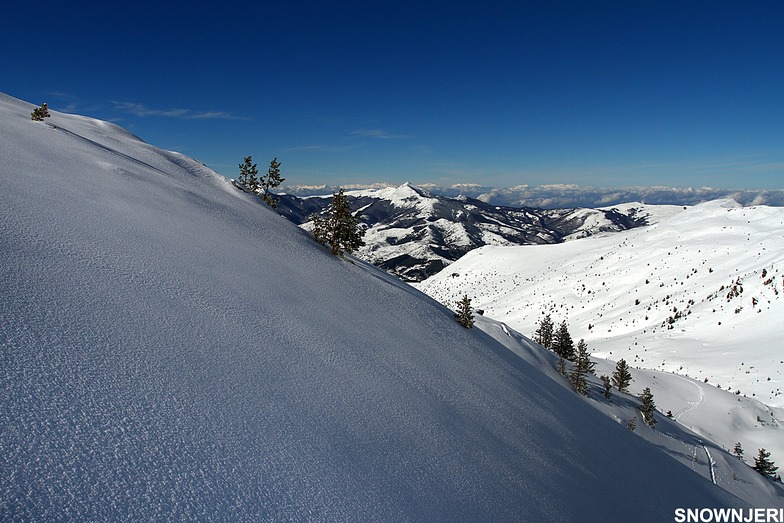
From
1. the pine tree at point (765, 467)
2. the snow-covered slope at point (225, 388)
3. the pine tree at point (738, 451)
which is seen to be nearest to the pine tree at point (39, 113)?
the snow-covered slope at point (225, 388)

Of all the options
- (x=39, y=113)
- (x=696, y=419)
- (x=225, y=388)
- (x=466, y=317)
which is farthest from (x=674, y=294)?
(x=39, y=113)

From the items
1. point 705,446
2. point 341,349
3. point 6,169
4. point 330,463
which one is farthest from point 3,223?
point 705,446

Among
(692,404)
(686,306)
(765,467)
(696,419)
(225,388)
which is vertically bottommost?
(696,419)

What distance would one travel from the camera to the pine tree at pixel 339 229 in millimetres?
16645

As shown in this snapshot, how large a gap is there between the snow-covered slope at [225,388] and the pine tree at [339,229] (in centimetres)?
282

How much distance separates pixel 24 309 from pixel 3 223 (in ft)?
10.3

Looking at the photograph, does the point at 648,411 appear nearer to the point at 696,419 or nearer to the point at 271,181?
the point at 696,419

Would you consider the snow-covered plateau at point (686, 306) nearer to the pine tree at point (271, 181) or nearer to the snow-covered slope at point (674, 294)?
the snow-covered slope at point (674, 294)

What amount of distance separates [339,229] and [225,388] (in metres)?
11.5

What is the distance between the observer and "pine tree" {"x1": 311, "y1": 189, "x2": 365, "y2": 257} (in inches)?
655

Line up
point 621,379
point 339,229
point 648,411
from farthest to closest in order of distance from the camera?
point 621,379 → point 648,411 → point 339,229

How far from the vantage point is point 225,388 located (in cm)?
574

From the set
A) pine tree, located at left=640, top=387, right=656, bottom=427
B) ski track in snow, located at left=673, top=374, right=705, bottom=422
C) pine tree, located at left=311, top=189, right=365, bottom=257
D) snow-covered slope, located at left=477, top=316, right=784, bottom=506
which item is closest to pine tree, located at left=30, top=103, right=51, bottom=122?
pine tree, located at left=311, top=189, right=365, bottom=257

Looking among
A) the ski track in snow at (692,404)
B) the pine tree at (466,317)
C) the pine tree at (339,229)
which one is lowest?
the ski track in snow at (692,404)
